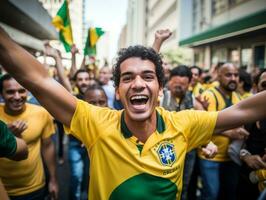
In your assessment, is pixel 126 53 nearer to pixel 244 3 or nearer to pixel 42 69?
pixel 42 69

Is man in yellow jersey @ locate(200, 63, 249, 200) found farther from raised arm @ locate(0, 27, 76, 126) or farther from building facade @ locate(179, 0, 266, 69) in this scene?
building facade @ locate(179, 0, 266, 69)

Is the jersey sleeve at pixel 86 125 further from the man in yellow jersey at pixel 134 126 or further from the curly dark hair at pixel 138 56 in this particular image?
the curly dark hair at pixel 138 56

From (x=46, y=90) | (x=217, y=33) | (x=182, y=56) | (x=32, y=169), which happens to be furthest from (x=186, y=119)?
(x=182, y=56)

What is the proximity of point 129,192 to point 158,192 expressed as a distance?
0.16m

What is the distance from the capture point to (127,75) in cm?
207

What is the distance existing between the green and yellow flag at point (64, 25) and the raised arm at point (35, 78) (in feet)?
13.7

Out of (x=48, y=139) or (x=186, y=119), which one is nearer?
(x=186, y=119)

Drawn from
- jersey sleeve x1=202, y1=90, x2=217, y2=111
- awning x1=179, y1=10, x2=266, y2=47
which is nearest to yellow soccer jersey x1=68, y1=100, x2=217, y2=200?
jersey sleeve x1=202, y1=90, x2=217, y2=111

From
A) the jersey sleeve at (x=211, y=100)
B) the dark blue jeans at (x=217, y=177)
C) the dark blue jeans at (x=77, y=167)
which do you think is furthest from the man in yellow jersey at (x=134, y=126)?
the dark blue jeans at (x=77, y=167)

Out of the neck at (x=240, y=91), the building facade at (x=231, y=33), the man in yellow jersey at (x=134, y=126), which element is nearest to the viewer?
the man in yellow jersey at (x=134, y=126)

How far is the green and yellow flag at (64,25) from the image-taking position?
6.00 metres

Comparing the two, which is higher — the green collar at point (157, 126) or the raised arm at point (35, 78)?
the raised arm at point (35, 78)

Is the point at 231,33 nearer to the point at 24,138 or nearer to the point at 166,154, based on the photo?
the point at 24,138

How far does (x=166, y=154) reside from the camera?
2.00 meters
